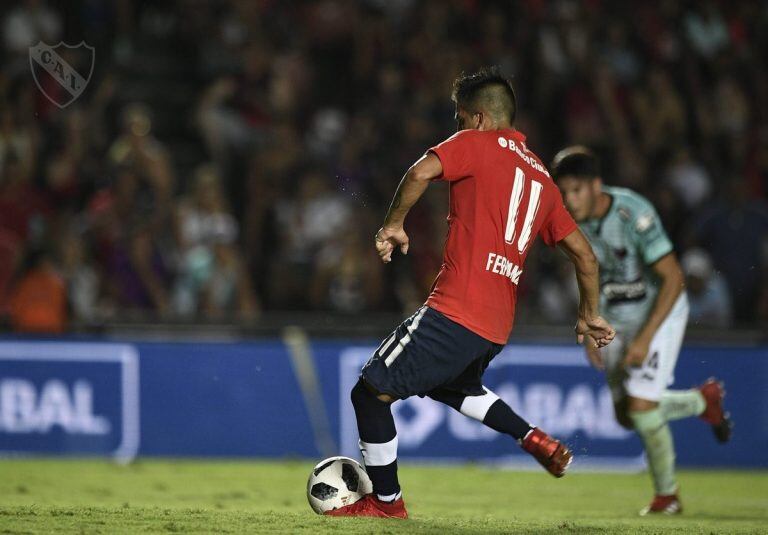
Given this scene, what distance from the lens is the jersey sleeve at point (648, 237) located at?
30.0 feet

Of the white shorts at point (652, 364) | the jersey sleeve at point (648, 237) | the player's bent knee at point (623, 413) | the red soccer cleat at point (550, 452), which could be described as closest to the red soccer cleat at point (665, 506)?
the player's bent knee at point (623, 413)

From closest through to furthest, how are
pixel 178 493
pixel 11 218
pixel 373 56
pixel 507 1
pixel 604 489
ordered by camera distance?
pixel 178 493 < pixel 604 489 < pixel 11 218 < pixel 373 56 < pixel 507 1

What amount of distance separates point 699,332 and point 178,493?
19.9 ft

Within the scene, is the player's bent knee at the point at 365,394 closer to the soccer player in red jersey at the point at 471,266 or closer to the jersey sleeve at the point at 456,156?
the soccer player in red jersey at the point at 471,266

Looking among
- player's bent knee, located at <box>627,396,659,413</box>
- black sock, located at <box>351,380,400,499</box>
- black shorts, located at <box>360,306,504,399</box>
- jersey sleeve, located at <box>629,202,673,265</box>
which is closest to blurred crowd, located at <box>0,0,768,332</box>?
player's bent knee, located at <box>627,396,659,413</box>

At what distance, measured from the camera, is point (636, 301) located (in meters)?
Answer: 9.46

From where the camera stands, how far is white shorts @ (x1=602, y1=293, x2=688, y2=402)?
30.4ft

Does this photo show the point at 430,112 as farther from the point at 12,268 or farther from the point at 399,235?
the point at 399,235

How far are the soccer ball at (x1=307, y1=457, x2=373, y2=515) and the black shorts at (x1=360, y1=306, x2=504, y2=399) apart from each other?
2.42 ft

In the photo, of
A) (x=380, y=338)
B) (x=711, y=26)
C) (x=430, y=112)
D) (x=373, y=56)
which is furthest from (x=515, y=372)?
(x=711, y=26)

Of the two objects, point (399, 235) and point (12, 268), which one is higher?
point (399, 235)

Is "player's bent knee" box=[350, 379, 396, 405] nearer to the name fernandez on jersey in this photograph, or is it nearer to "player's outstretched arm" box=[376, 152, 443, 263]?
"player's outstretched arm" box=[376, 152, 443, 263]

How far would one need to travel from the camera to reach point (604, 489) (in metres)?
11.4

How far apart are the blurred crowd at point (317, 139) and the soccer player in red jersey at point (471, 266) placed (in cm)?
613
